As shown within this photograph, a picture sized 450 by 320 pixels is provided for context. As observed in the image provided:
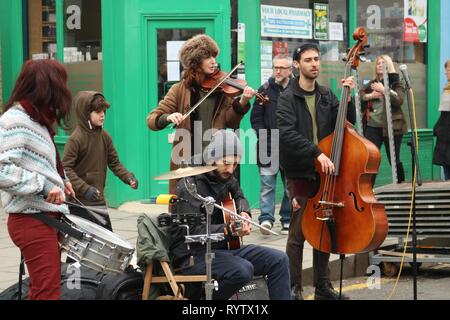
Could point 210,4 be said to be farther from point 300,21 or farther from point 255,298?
point 255,298

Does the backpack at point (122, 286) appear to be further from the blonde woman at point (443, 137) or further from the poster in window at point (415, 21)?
the poster in window at point (415, 21)

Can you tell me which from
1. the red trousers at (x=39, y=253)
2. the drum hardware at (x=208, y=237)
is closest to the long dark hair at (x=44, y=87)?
the red trousers at (x=39, y=253)

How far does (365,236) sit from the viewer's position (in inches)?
266

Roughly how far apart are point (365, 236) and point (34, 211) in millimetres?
2529

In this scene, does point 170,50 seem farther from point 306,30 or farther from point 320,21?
point 320,21

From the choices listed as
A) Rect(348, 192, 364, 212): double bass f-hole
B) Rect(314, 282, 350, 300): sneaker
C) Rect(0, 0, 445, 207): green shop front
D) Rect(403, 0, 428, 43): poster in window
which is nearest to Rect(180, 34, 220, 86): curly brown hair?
Rect(348, 192, 364, 212): double bass f-hole

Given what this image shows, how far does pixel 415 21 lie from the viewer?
14.4 m

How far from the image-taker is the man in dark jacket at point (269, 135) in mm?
9891

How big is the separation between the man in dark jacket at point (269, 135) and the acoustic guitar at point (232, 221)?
3344mm

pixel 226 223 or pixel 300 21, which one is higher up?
pixel 300 21

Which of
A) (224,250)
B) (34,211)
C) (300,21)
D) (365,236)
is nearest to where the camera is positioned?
(34,211)

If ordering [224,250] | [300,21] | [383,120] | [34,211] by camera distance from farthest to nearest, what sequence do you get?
[300,21], [383,120], [224,250], [34,211]

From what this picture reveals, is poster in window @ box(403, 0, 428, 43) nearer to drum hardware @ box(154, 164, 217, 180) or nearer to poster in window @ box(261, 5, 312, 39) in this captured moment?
poster in window @ box(261, 5, 312, 39)
